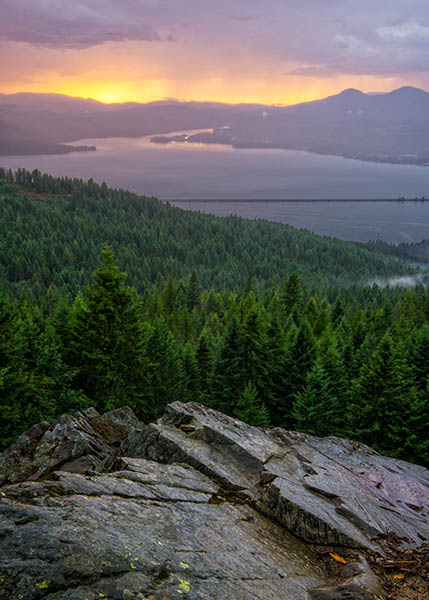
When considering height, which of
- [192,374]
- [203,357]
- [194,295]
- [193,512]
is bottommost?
[194,295]

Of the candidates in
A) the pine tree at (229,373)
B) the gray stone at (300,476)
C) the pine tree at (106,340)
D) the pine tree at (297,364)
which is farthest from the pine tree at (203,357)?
the gray stone at (300,476)

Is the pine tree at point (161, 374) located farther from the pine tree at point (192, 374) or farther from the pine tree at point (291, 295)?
the pine tree at point (291, 295)

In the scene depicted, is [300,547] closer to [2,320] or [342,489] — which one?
[342,489]

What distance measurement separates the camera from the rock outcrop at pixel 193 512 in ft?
20.9

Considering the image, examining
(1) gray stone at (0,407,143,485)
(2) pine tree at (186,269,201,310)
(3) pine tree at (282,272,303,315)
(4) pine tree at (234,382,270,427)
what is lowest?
(2) pine tree at (186,269,201,310)

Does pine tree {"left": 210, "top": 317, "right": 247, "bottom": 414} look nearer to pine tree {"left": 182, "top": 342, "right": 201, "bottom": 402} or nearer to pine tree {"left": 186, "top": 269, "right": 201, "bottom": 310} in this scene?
pine tree {"left": 182, "top": 342, "right": 201, "bottom": 402}

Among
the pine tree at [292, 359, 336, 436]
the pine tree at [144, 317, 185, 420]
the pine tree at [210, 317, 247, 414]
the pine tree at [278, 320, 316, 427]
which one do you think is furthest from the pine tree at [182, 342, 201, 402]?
the pine tree at [292, 359, 336, 436]

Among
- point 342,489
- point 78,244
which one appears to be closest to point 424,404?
point 342,489

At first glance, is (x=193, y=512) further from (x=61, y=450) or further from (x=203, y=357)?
(x=203, y=357)

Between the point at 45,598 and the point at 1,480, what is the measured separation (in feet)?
19.1

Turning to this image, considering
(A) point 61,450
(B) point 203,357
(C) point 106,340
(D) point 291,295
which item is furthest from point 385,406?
(D) point 291,295

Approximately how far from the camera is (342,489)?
467 inches

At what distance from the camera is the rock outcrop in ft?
20.9

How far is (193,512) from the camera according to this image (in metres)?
8.77
